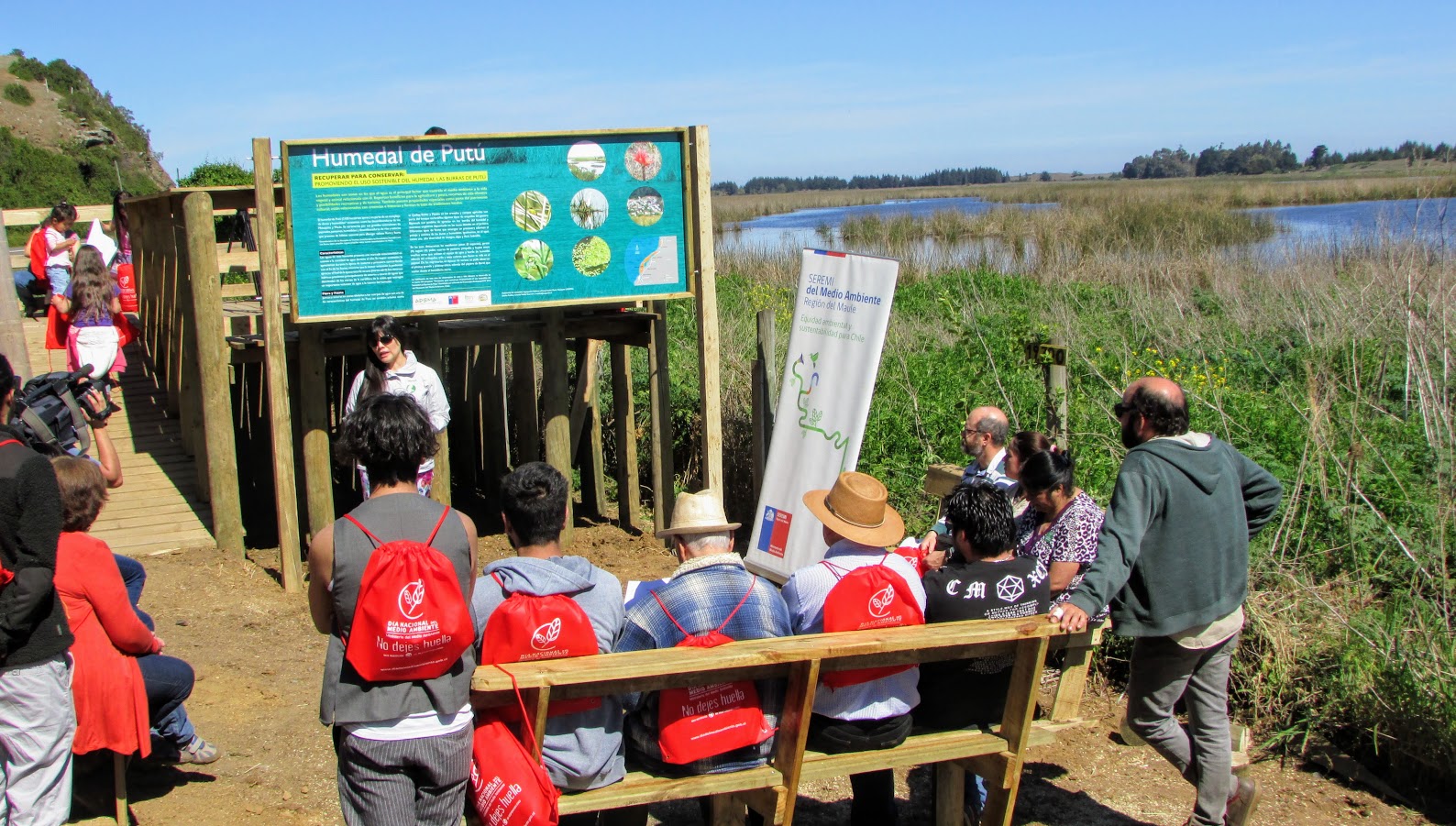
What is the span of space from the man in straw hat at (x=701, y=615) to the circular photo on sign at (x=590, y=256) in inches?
157

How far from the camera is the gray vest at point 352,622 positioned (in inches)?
116

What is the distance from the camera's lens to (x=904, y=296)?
14750 mm

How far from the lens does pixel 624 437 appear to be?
869 cm

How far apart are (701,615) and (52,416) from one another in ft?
11.6

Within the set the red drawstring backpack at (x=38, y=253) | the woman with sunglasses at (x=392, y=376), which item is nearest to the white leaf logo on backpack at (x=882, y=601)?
the woman with sunglasses at (x=392, y=376)

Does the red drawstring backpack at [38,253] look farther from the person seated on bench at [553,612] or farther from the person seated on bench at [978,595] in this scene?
the person seated on bench at [978,595]

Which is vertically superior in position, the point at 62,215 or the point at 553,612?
the point at 62,215

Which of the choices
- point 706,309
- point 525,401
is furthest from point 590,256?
point 525,401

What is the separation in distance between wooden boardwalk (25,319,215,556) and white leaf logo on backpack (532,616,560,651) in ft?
17.1

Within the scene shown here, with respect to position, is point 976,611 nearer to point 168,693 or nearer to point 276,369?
point 168,693

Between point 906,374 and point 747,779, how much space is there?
5430mm

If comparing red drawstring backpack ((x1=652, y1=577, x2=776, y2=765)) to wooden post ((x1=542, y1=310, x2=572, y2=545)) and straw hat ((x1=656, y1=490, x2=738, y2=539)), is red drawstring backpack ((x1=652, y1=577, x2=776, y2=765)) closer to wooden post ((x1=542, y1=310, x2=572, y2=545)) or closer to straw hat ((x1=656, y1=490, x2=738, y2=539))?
straw hat ((x1=656, y1=490, x2=738, y2=539))

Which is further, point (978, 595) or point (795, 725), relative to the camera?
point (978, 595)

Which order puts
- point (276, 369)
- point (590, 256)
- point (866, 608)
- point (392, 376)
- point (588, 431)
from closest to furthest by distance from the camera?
point (866, 608)
point (392, 376)
point (276, 369)
point (590, 256)
point (588, 431)
